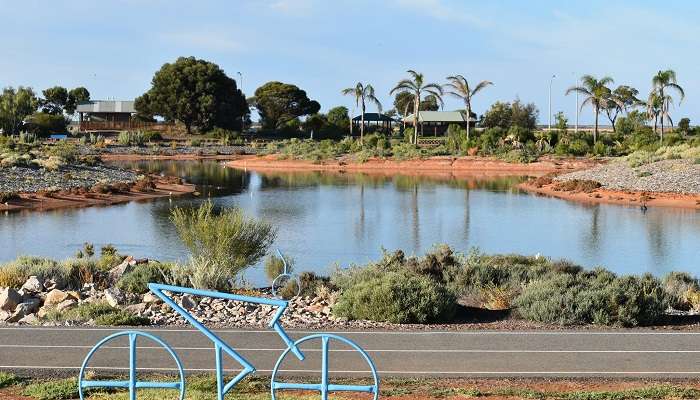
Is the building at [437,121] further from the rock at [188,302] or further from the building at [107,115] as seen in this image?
the rock at [188,302]

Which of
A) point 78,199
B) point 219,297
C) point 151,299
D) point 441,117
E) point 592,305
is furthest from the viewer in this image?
point 441,117

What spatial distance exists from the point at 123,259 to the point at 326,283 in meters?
6.55

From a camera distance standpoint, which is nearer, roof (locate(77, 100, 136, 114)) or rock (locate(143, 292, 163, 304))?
rock (locate(143, 292, 163, 304))

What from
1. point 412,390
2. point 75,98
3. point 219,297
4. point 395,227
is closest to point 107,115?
point 75,98

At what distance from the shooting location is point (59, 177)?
175 feet

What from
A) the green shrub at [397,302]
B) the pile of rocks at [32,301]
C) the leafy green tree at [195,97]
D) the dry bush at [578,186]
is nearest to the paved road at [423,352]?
the green shrub at [397,302]

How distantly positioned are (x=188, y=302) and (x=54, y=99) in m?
125

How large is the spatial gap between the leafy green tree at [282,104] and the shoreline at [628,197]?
70.8 meters

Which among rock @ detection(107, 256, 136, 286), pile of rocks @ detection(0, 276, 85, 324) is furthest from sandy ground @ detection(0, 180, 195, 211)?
pile of rocks @ detection(0, 276, 85, 324)

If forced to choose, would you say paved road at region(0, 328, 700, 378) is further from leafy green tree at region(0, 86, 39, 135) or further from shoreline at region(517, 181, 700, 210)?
leafy green tree at region(0, 86, 39, 135)

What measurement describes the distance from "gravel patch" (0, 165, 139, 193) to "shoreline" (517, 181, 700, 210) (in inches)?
1032

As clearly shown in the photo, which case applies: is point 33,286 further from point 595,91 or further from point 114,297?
point 595,91

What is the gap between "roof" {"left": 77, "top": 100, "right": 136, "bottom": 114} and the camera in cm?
12381

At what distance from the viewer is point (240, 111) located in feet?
364
